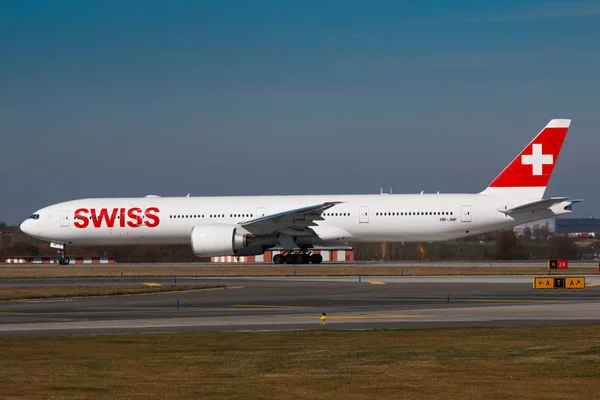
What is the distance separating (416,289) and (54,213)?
105 ft

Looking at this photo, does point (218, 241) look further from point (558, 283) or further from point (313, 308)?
point (313, 308)

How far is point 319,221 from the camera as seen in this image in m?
53.6

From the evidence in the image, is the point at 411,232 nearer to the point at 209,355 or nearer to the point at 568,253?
the point at 568,253

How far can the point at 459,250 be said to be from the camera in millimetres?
65875

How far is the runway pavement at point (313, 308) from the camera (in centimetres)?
2130

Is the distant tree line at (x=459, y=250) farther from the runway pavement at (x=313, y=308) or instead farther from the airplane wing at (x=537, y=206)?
the runway pavement at (x=313, y=308)

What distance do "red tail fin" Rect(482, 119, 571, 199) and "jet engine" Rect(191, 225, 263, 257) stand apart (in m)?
15.5

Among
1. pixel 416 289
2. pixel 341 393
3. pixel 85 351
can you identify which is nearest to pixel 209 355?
pixel 85 351

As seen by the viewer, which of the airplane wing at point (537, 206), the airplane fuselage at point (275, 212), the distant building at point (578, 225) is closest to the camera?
the airplane wing at point (537, 206)

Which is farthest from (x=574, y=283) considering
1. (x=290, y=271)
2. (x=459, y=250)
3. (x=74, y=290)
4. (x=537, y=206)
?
(x=459, y=250)

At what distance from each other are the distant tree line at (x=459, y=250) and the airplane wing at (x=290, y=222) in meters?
5.69

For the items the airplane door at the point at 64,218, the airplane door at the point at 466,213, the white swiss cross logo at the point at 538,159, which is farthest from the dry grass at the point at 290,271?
the white swiss cross logo at the point at 538,159

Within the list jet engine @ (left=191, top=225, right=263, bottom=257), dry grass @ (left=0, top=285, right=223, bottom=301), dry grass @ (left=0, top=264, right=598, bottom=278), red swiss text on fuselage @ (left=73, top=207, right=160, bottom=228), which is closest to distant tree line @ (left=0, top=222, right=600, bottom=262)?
red swiss text on fuselage @ (left=73, top=207, right=160, bottom=228)

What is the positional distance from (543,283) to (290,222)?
22611 millimetres
